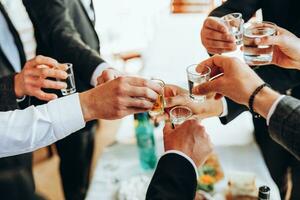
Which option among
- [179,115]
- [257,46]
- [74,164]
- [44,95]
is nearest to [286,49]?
[257,46]

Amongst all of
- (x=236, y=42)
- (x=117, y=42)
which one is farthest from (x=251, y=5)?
(x=117, y=42)

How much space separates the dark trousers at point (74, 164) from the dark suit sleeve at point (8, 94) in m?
0.93

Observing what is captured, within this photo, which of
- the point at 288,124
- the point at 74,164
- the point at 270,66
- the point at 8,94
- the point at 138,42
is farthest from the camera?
the point at 138,42

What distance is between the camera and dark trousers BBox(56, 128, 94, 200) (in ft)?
8.07

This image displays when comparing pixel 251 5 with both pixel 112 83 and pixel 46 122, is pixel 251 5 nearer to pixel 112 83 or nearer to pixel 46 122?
pixel 112 83

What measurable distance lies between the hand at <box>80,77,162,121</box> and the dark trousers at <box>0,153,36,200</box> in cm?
77

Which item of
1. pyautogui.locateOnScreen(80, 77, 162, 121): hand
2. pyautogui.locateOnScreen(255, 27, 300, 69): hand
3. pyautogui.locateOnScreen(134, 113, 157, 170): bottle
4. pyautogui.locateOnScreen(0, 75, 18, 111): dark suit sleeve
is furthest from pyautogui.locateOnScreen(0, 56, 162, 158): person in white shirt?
pyautogui.locateOnScreen(134, 113, 157, 170): bottle

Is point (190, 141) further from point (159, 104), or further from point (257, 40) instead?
point (257, 40)

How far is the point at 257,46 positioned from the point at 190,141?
341 mm

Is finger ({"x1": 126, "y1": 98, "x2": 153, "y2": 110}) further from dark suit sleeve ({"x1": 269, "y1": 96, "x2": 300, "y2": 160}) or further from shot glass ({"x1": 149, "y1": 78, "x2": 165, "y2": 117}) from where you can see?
dark suit sleeve ({"x1": 269, "y1": 96, "x2": 300, "y2": 160})

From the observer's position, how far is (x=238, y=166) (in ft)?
5.54

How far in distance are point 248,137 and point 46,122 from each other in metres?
0.94

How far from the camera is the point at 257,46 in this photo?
123cm

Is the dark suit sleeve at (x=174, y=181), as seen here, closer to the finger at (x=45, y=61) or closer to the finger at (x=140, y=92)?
the finger at (x=140, y=92)
